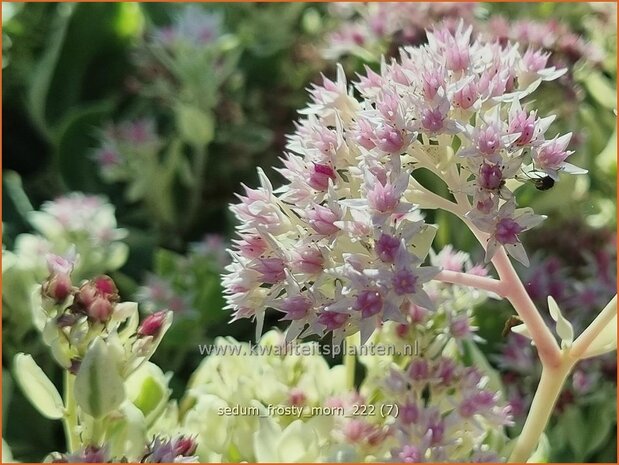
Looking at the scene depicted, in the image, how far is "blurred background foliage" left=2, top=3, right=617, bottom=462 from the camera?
892 millimetres

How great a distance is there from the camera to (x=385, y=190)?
0.55 m

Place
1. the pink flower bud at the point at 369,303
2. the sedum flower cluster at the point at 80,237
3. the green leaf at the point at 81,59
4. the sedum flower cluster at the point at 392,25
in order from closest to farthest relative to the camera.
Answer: the pink flower bud at the point at 369,303 → the sedum flower cluster at the point at 80,237 → the sedum flower cluster at the point at 392,25 → the green leaf at the point at 81,59

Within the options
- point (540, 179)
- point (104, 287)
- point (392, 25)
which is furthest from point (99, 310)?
point (392, 25)

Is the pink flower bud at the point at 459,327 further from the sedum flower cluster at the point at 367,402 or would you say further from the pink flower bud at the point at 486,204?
the pink flower bud at the point at 486,204

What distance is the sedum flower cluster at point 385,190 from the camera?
0.55 m

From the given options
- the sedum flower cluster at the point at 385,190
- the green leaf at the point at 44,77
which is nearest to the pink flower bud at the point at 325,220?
the sedum flower cluster at the point at 385,190

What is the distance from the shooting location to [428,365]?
2.30 ft

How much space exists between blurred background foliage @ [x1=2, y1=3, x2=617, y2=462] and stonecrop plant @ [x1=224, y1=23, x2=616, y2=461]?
0.86 feet

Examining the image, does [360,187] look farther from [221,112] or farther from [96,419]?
[221,112]

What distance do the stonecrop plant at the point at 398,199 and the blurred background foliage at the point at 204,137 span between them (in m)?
0.26

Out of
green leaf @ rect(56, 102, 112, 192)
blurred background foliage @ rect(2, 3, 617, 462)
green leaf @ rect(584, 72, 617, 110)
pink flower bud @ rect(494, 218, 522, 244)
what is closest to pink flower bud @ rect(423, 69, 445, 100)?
pink flower bud @ rect(494, 218, 522, 244)

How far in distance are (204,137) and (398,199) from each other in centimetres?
66

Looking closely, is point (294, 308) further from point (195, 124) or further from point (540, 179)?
point (195, 124)

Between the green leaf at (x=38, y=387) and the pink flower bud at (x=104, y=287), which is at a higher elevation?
the pink flower bud at (x=104, y=287)
